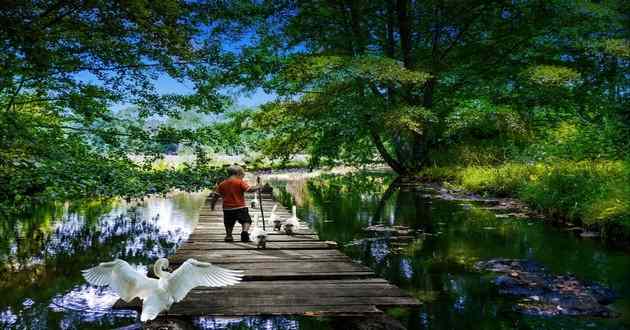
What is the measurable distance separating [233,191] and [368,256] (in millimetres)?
3170

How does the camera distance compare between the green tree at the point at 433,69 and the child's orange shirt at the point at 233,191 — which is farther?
the green tree at the point at 433,69

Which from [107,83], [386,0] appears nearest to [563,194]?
[107,83]

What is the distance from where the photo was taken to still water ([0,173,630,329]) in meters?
6.40

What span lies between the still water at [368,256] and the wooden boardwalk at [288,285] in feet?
1.99

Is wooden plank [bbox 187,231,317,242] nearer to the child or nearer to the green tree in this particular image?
the child

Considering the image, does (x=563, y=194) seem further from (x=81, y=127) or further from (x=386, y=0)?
(x=386, y=0)

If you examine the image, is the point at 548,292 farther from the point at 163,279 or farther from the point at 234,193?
the point at 163,279

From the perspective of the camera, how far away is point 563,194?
43.5 feet

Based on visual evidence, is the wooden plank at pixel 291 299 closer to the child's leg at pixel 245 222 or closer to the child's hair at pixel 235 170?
the child's leg at pixel 245 222

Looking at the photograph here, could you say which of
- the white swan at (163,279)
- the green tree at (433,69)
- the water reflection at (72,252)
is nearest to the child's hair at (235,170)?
the water reflection at (72,252)

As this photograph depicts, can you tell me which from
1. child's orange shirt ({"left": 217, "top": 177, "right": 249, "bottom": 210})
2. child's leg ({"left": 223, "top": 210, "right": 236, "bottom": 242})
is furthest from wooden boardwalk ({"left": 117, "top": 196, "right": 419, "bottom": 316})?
child's orange shirt ({"left": 217, "top": 177, "right": 249, "bottom": 210})

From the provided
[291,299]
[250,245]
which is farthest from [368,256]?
[291,299]

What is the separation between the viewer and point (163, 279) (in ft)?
15.2

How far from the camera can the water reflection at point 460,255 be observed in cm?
640
